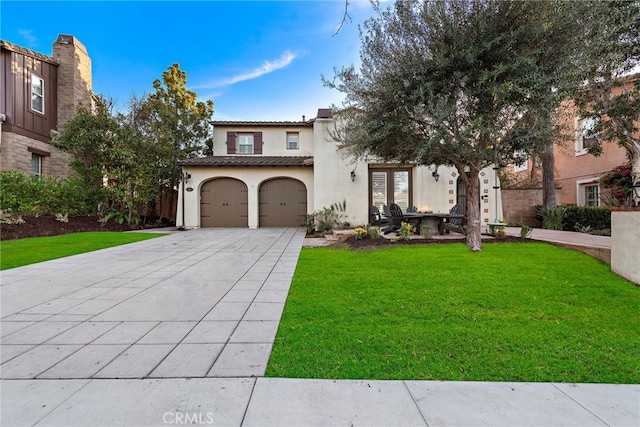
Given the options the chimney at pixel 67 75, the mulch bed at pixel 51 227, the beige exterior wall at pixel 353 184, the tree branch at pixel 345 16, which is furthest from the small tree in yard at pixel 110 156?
the tree branch at pixel 345 16

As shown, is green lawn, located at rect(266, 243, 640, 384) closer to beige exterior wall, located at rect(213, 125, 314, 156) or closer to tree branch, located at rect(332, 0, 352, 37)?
tree branch, located at rect(332, 0, 352, 37)

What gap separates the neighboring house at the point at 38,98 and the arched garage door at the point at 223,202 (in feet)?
23.1

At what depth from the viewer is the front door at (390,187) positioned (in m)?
12.6

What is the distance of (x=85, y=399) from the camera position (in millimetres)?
1845

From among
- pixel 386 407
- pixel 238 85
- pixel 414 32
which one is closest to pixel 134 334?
pixel 386 407

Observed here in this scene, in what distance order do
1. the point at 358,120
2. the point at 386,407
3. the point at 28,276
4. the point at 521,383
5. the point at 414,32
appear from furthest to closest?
the point at 358,120 < the point at 414,32 < the point at 28,276 < the point at 521,383 < the point at 386,407

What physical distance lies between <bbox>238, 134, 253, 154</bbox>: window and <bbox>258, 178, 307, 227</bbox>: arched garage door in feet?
10.7

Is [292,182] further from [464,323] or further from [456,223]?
[464,323]

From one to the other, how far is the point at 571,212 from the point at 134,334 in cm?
1331

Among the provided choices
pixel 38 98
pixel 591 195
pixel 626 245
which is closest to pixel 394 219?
A: pixel 626 245

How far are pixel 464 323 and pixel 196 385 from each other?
263 cm

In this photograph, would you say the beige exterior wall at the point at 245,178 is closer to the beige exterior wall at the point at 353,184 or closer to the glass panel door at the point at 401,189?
the beige exterior wall at the point at 353,184

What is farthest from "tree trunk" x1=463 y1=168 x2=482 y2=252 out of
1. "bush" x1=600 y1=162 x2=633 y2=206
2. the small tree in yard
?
the small tree in yard

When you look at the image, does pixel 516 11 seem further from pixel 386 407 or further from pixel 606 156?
pixel 606 156
